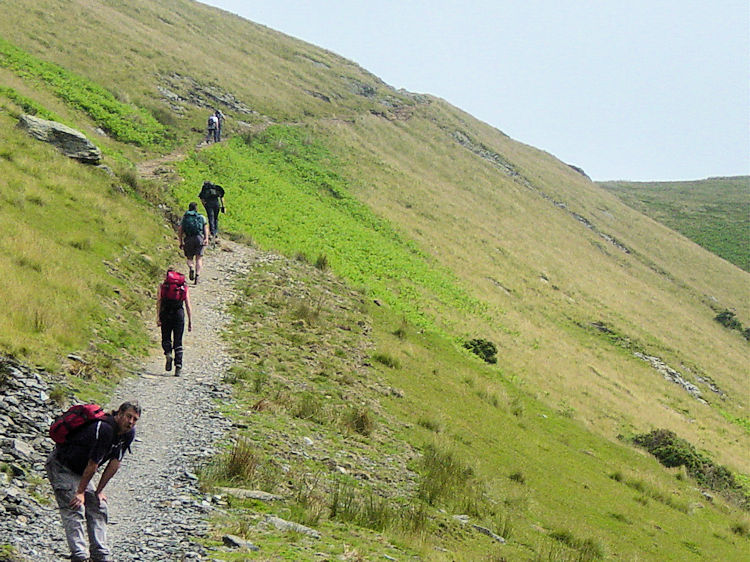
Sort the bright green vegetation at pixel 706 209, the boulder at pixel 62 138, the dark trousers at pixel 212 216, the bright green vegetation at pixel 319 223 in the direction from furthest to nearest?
1. the bright green vegetation at pixel 706 209
2. the bright green vegetation at pixel 319 223
3. the dark trousers at pixel 212 216
4. the boulder at pixel 62 138

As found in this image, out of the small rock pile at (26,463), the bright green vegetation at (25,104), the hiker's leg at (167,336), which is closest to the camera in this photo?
the small rock pile at (26,463)

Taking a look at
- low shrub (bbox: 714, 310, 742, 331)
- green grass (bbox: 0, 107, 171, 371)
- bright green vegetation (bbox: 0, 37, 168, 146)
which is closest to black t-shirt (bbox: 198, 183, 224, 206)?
green grass (bbox: 0, 107, 171, 371)

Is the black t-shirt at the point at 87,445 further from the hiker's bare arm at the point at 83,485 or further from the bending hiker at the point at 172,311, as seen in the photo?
the bending hiker at the point at 172,311

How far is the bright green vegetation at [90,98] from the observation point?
3628cm

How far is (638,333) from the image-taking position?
51688 millimetres

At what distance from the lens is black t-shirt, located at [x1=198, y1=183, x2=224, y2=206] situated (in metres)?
24.6

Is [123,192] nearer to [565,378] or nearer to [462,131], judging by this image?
[565,378]

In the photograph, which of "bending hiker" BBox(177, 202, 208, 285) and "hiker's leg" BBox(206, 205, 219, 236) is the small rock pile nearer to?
"bending hiker" BBox(177, 202, 208, 285)

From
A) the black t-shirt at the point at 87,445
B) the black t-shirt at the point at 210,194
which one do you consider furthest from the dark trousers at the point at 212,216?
the black t-shirt at the point at 87,445

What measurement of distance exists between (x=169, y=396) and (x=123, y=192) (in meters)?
14.6

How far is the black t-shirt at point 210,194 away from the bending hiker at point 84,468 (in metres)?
18.9

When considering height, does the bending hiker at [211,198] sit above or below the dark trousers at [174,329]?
above

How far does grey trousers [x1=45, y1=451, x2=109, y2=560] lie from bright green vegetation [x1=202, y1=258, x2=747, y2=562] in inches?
54.5

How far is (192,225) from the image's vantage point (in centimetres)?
2008
